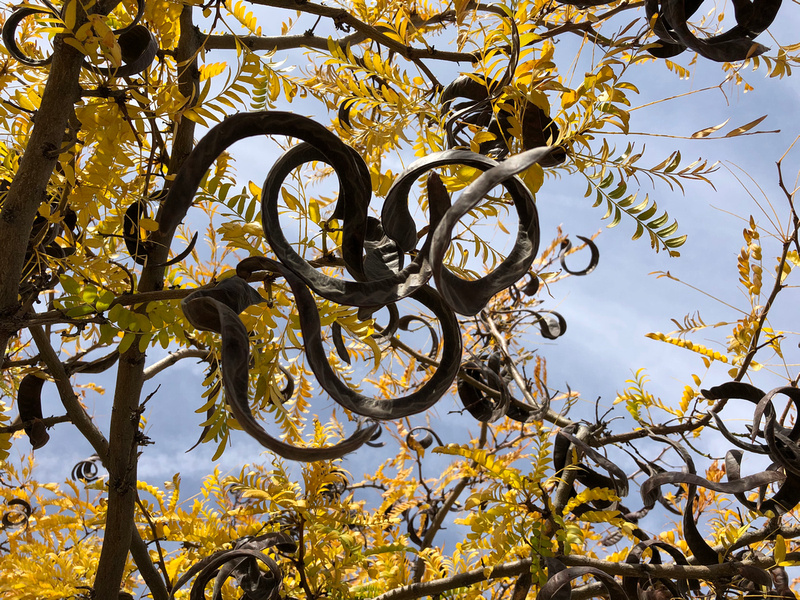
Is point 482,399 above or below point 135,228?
below

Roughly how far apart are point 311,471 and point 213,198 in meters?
0.72

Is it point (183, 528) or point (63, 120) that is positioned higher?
point (63, 120)

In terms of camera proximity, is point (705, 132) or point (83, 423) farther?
point (83, 423)

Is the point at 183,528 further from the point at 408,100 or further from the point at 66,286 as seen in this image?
the point at 408,100

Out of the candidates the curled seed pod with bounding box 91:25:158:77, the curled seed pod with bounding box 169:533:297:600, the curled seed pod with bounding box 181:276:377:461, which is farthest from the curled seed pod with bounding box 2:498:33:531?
the curled seed pod with bounding box 181:276:377:461

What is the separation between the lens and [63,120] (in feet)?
2.32

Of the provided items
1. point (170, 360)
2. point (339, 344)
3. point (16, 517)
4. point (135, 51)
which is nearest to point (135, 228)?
point (135, 51)

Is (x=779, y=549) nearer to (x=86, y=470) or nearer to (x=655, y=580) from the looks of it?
(x=655, y=580)

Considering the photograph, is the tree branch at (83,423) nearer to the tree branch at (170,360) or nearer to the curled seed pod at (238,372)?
the tree branch at (170,360)

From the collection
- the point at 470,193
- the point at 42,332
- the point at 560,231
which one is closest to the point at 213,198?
the point at 42,332

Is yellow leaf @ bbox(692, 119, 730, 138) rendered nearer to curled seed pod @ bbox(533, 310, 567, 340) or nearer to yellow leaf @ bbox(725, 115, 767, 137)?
yellow leaf @ bbox(725, 115, 767, 137)

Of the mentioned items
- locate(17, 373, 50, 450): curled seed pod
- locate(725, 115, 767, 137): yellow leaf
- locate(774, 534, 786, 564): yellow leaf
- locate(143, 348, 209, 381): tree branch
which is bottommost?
locate(774, 534, 786, 564): yellow leaf

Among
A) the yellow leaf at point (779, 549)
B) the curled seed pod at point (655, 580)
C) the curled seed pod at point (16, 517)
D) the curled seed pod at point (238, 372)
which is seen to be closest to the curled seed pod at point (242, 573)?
the curled seed pod at point (238, 372)

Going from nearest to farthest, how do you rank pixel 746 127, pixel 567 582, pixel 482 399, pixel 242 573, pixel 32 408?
pixel 746 127
pixel 567 582
pixel 242 573
pixel 32 408
pixel 482 399
